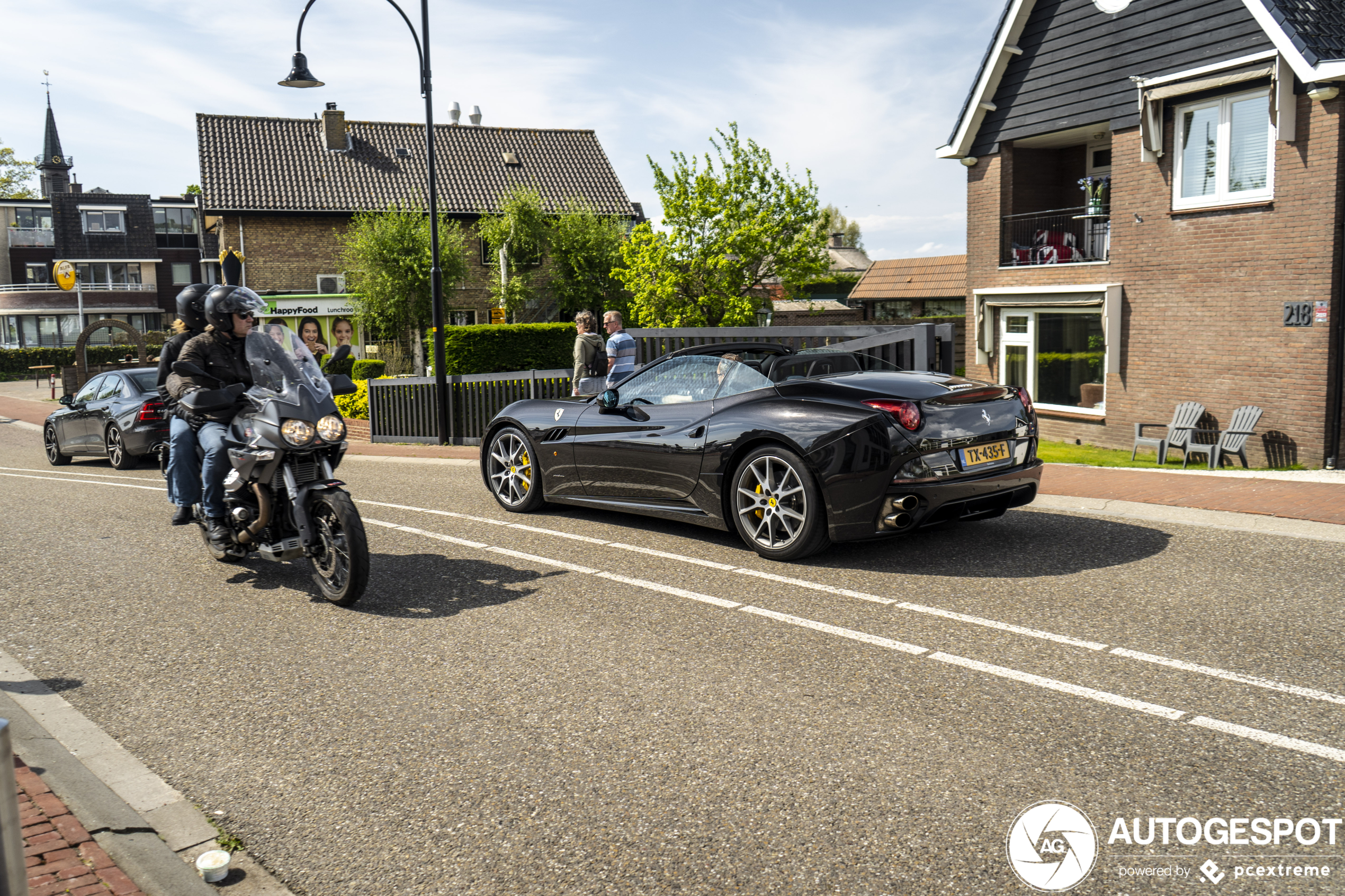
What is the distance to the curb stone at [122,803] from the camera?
301cm

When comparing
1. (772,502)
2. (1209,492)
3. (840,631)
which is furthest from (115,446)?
(1209,492)

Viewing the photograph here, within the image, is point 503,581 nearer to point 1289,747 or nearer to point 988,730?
point 988,730

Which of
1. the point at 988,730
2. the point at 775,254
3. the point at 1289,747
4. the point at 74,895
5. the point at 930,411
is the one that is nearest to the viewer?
the point at 74,895

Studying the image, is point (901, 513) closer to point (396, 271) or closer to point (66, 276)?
point (396, 271)

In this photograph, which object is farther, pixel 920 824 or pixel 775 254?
pixel 775 254

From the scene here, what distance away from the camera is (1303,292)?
14.8 metres

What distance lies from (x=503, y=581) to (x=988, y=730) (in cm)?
345

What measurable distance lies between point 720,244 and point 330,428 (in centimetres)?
2764

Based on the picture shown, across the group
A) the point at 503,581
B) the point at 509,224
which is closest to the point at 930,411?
the point at 503,581

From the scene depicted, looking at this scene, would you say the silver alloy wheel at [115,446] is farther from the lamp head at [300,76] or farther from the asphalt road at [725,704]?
the asphalt road at [725,704]

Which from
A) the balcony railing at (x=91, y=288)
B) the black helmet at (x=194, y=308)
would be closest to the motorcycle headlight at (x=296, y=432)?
the black helmet at (x=194, y=308)

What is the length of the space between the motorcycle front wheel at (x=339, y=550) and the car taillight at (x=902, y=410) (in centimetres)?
315

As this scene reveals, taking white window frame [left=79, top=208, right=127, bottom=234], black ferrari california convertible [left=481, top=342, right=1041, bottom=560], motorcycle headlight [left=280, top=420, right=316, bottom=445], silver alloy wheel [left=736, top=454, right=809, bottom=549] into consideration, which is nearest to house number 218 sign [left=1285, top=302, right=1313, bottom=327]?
black ferrari california convertible [left=481, top=342, right=1041, bottom=560]

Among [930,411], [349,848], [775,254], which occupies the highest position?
[775,254]
